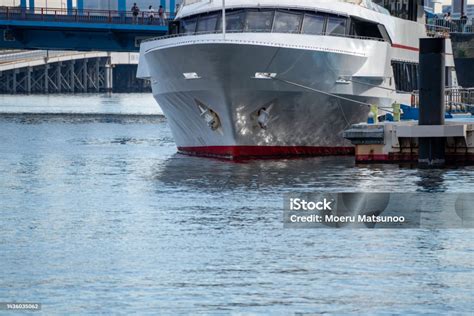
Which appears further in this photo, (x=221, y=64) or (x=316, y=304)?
(x=221, y=64)

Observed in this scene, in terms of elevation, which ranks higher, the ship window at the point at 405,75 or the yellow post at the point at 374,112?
the ship window at the point at 405,75

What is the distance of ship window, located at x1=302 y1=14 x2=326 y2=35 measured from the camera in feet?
154

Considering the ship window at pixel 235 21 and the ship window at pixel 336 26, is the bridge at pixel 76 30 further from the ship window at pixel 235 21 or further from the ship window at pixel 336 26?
the ship window at pixel 235 21

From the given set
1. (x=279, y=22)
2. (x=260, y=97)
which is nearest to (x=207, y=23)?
(x=279, y=22)

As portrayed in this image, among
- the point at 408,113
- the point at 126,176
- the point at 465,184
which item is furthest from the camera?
the point at 408,113

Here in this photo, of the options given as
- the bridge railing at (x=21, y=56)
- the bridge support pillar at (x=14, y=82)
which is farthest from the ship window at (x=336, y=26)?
the bridge support pillar at (x=14, y=82)

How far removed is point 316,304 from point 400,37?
3405cm

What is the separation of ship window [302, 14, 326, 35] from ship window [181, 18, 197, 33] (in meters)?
4.06

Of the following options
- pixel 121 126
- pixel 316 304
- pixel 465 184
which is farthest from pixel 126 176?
pixel 121 126

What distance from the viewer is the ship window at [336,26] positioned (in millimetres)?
47281

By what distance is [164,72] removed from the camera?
160ft

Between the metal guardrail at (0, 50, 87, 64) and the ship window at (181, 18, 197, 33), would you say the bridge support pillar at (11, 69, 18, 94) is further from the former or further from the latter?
the ship window at (181, 18, 197, 33)

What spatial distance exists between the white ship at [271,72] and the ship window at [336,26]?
3 cm

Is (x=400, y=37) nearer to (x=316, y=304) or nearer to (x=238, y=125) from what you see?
(x=238, y=125)
